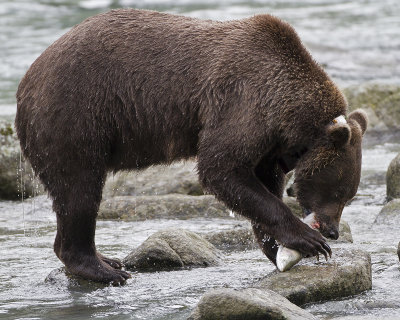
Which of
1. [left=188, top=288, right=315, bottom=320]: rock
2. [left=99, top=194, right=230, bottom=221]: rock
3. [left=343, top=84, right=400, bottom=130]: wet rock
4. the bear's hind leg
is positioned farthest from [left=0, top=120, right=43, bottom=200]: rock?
[left=188, top=288, right=315, bottom=320]: rock

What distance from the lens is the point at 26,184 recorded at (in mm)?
10984

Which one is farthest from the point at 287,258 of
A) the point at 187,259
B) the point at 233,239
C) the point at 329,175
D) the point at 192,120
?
the point at 233,239

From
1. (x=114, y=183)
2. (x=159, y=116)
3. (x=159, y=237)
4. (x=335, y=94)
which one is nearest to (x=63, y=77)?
(x=159, y=116)

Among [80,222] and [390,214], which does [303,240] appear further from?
[390,214]

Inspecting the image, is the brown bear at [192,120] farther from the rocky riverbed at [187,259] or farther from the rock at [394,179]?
the rock at [394,179]

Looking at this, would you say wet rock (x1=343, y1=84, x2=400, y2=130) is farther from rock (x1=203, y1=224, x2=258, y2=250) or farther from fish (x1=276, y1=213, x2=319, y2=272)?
fish (x1=276, y1=213, x2=319, y2=272)

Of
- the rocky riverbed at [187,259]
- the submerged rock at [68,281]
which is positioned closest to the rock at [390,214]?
the rocky riverbed at [187,259]

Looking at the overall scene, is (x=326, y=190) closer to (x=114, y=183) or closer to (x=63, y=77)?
(x=63, y=77)

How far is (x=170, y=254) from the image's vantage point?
7461 mm

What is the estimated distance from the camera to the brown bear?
667 cm

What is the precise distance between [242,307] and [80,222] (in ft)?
6.68

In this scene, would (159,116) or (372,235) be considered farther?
(372,235)

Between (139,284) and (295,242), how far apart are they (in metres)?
1.36

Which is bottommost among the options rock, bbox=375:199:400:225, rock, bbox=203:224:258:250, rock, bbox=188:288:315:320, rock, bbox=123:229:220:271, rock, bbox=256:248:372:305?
rock, bbox=203:224:258:250
